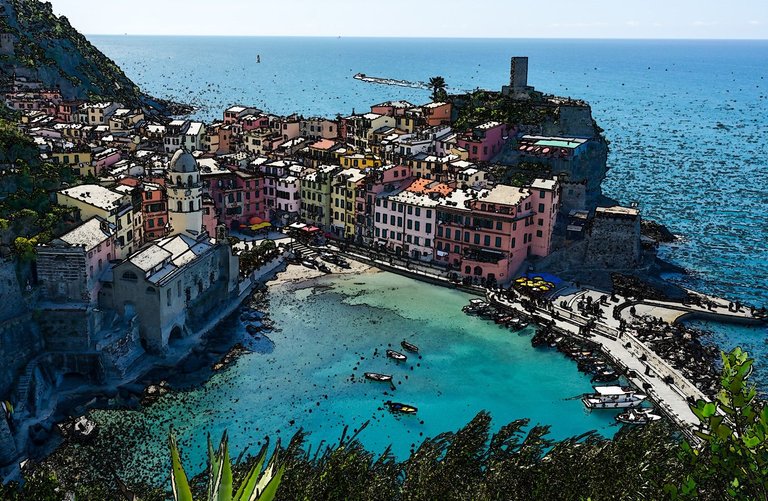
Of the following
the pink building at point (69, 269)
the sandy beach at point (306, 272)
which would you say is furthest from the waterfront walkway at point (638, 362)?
the pink building at point (69, 269)

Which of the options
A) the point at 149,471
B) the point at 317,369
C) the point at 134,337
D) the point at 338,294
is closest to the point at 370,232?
the point at 338,294

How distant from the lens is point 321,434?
52.0m

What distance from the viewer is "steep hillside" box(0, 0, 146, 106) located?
14612cm

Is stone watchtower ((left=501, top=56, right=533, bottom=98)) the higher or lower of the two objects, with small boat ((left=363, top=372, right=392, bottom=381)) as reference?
higher

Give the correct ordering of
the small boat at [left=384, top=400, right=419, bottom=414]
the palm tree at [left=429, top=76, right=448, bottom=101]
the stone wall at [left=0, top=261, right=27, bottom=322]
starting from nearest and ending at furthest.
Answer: the stone wall at [left=0, top=261, right=27, bottom=322] < the small boat at [left=384, top=400, right=419, bottom=414] < the palm tree at [left=429, top=76, right=448, bottom=101]

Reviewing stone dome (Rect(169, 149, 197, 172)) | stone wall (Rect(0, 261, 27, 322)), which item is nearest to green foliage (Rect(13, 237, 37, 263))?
stone wall (Rect(0, 261, 27, 322))

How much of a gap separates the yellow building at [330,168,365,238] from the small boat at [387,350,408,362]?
1181 inches

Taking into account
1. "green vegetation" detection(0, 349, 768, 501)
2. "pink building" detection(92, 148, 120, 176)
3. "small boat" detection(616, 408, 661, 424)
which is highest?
"pink building" detection(92, 148, 120, 176)

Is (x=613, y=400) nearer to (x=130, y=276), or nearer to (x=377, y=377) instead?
(x=377, y=377)

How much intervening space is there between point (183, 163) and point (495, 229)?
32.8 m

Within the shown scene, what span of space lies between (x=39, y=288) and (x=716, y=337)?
2362 inches

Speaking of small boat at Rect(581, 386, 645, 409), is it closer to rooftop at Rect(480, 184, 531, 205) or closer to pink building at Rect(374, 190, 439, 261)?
rooftop at Rect(480, 184, 531, 205)

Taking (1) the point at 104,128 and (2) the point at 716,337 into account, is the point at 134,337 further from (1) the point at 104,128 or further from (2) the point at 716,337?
(1) the point at 104,128

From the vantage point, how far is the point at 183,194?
230ft
